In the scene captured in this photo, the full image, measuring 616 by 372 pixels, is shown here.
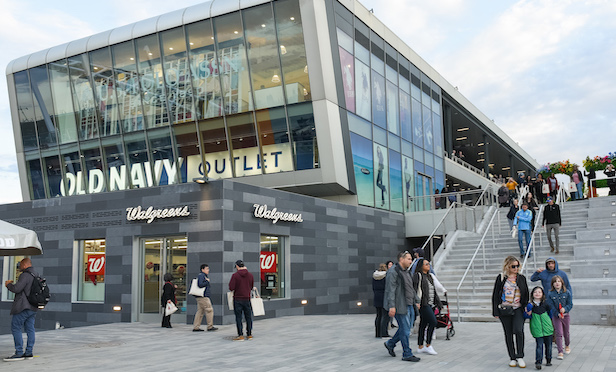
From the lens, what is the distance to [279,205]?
60.3ft

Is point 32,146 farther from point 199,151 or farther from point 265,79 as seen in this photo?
point 265,79

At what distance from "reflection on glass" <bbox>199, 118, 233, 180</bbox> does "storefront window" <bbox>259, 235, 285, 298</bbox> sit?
8092 mm

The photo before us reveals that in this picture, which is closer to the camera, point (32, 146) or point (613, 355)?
point (613, 355)

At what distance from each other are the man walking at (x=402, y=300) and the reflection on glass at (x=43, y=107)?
25981mm

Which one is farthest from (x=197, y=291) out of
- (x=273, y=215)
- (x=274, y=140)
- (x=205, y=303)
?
(x=274, y=140)


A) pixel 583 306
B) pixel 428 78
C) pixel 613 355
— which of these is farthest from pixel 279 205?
pixel 428 78

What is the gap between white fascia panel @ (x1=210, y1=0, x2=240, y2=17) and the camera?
2408cm

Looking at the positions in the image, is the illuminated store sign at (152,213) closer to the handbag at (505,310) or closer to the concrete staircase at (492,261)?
the concrete staircase at (492,261)

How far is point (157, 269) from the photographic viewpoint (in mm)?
17203

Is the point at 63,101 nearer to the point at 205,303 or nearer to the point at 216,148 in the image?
the point at 216,148

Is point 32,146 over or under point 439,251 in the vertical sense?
over

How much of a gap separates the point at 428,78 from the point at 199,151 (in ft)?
53.5

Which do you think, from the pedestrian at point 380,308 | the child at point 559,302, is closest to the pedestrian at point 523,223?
the pedestrian at point 380,308

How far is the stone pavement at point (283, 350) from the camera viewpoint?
8617mm
